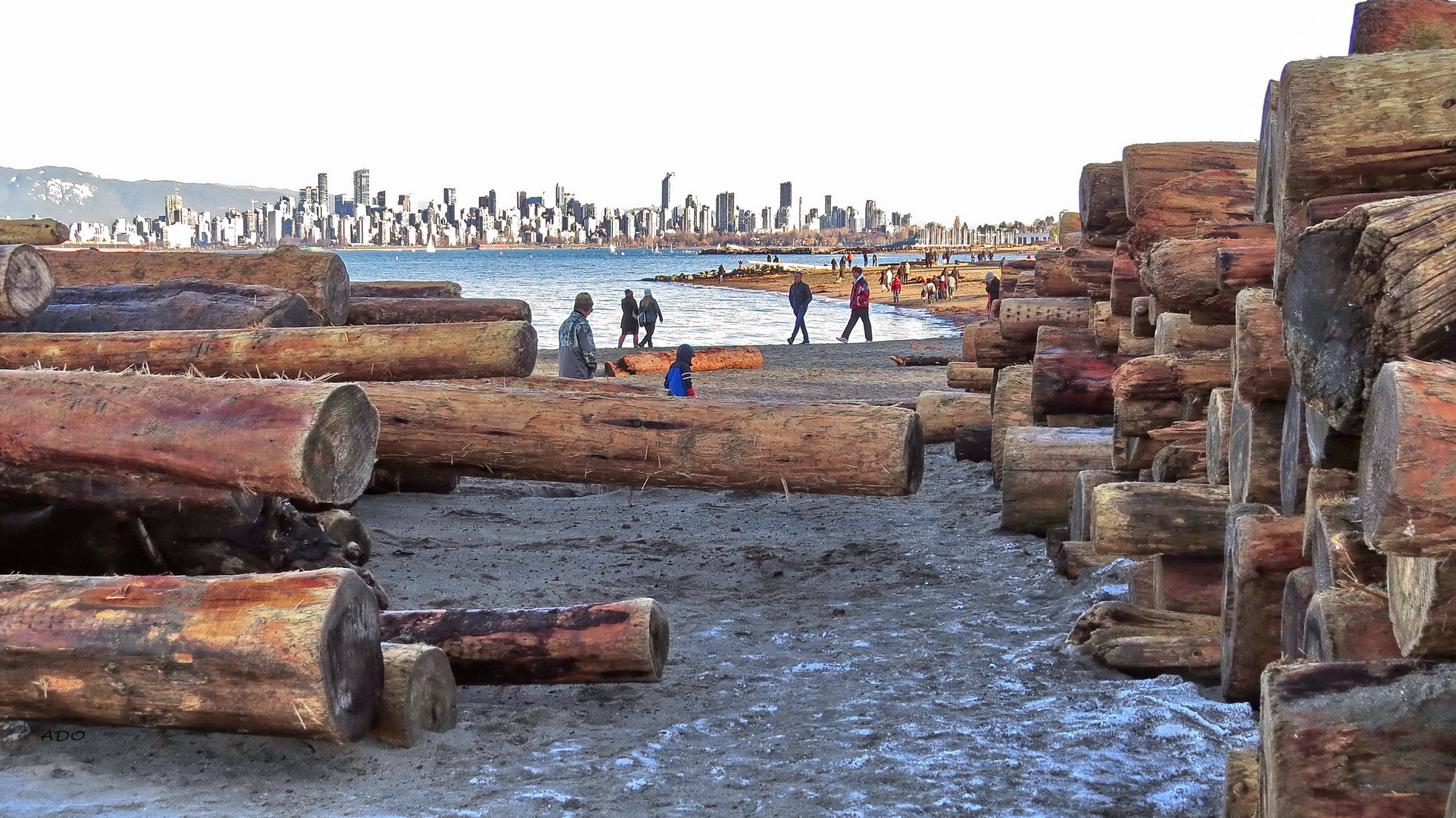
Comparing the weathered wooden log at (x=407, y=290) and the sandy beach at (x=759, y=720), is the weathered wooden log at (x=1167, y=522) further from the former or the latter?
the weathered wooden log at (x=407, y=290)

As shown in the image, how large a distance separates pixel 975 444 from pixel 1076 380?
2728 mm

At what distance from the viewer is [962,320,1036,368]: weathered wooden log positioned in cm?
959

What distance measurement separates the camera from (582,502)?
9.37m

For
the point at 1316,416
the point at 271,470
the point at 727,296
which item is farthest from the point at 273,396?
the point at 727,296

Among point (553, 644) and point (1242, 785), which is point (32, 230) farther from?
point (1242, 785)

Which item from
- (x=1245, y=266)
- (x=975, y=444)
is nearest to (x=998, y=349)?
(x=975, y=444)

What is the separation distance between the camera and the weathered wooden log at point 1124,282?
6.94 m

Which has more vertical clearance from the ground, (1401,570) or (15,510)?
(1401,570)

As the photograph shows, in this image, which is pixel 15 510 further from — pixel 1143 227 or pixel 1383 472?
pixel 1143 227

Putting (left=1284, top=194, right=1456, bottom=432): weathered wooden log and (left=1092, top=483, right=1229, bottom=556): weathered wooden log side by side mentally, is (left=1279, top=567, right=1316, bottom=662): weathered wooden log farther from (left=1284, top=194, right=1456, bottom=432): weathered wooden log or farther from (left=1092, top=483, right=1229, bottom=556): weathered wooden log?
(left=1092, top=483, right=1229, bottom=556): weathered wooden log

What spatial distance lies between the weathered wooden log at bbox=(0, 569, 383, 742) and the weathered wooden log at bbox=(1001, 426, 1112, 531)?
4.94m

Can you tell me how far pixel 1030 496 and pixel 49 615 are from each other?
18.7ft

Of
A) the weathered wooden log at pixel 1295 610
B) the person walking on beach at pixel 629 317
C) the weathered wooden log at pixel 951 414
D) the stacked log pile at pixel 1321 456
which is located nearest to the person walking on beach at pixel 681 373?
the weathered wooden log at pixel 951 414

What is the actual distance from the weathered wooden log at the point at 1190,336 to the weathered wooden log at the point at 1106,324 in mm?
1470
